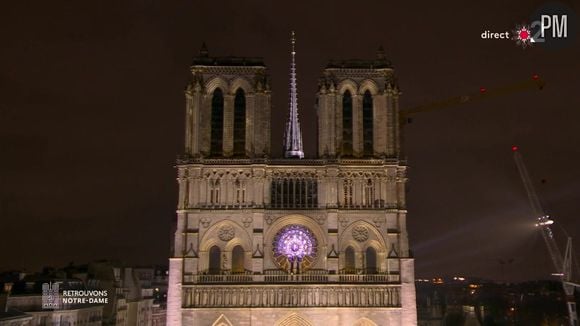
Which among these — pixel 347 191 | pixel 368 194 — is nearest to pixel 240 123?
pixel 347 191

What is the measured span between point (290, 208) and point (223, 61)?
13.8m

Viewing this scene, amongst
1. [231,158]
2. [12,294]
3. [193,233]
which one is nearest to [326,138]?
[231,158]

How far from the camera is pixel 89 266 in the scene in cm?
9162

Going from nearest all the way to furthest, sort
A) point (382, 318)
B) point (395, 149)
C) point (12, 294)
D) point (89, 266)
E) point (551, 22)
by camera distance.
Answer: point (551, 22) < point (382, 318) < point (395, 149) < point (12, 294) < point (89, 266)

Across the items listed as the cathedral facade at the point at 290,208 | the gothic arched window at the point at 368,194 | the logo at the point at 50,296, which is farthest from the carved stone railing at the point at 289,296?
the logo at the point at 50,296

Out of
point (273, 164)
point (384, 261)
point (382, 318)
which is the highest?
point (273, 164)

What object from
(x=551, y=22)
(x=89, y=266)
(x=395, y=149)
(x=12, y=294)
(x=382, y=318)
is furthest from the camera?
(x=89, y=266)

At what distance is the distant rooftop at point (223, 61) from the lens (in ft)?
216

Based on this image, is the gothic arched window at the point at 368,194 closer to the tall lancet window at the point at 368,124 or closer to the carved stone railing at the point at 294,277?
the tall lancet window at the point at 368,124

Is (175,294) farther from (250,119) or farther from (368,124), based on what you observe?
(368,124)

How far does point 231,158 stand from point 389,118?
1367 centimetres

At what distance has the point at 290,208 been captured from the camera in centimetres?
6334

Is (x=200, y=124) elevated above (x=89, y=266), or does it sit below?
above

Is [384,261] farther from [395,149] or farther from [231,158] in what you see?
[231,158]
